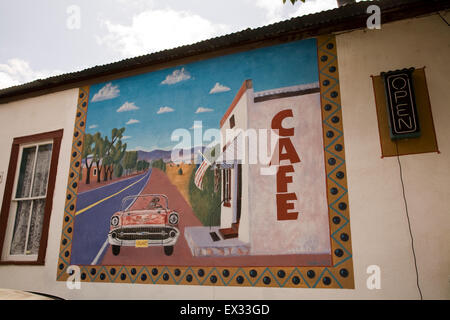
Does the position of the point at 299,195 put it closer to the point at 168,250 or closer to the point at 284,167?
the point at 284,167

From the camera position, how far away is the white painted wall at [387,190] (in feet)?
11.9

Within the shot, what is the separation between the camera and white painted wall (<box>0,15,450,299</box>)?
3635 millimetres

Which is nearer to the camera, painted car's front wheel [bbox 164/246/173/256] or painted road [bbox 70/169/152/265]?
painted car's front wheel [bbox 164/246/173/256]

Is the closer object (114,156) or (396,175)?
(396,175)

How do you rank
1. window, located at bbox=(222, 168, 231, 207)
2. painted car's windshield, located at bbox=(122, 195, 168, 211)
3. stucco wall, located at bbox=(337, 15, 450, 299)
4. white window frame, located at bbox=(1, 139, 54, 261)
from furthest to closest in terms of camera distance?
white window frame, located at bbox=(1, 139, 54, 261)
painted car's windshield, located at bbox=(122, 195, 168, 211)
window, located at bbox=(222, 168, 231, 207)
stucco wall, located at bbox=(337, 15, 450, 299)

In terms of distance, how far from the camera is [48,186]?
18.9 feet

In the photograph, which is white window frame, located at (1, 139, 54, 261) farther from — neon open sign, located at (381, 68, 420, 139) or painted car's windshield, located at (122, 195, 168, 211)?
neon open sign, located at (381, 68, 420, 139)

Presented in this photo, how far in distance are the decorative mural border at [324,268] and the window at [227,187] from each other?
0.82 metres

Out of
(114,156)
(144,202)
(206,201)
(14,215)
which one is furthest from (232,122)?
(14,215)

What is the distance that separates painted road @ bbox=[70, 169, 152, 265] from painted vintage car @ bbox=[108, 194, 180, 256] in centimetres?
12

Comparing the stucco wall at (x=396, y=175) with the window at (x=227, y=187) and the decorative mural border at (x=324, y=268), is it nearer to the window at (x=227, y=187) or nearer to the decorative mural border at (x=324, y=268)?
the decorative mural border at (x=324, y=268)

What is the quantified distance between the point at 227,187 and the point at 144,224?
1.30 m

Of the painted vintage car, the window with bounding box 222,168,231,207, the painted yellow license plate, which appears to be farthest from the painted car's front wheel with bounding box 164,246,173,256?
the window with bounding box 222,168,231,207
